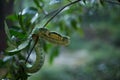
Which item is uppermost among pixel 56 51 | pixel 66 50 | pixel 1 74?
pixel 1 74

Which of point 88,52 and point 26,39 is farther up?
point 26,39

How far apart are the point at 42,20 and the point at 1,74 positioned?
6.9 inches

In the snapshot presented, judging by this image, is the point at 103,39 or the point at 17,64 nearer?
the point at 17,64

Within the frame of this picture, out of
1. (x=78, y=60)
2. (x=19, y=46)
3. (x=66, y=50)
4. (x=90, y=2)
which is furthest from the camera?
(x=66, y=50)

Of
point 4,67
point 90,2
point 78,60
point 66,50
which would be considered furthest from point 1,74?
point 66,50

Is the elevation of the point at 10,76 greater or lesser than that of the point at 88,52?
greater

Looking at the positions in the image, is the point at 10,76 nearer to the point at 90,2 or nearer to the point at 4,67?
the point at 4,67

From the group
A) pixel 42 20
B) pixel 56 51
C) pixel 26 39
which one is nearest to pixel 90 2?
pixel 42 20

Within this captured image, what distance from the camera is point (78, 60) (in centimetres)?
554

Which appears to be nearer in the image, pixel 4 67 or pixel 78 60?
pixel 4 67

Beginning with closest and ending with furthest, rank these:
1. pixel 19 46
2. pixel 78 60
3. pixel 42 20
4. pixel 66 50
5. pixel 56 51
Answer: pixel 19 46 < pixel 42 20 < pixel 56 51 < pixel 78 60 < pixel 66 50

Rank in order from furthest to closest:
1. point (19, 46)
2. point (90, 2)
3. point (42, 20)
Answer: point (90, 2) → point (42, 20) → point (19, 46)

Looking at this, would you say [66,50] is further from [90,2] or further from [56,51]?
[90,2]

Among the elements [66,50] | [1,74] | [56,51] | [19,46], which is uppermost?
[19,46]
